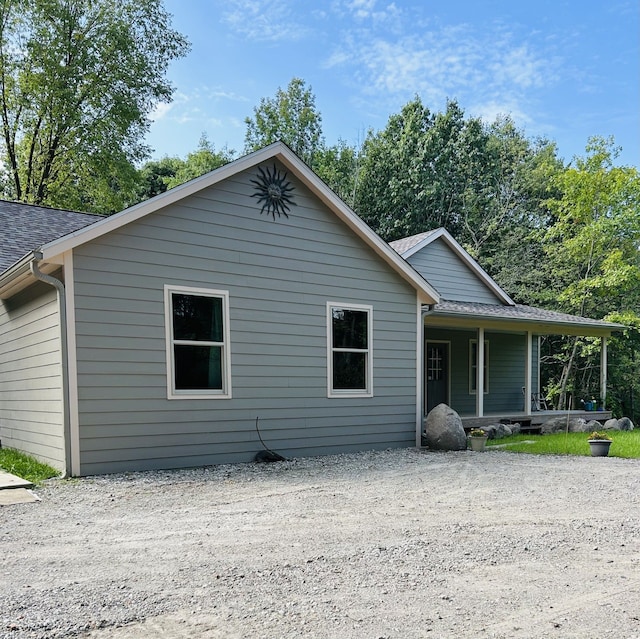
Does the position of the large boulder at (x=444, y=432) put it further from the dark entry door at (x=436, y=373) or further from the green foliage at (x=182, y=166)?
the green foliage at (x=182, y=166)

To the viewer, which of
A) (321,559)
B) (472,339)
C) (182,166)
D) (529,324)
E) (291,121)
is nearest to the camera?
(321,559)

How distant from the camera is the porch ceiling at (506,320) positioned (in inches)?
453

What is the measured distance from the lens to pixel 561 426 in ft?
44.0

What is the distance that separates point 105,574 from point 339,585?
1453 millimetres

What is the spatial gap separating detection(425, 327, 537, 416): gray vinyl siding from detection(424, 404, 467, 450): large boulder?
4.22m

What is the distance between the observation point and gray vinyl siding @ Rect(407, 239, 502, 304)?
13.9m

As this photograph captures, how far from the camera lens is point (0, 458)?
7.98 metres

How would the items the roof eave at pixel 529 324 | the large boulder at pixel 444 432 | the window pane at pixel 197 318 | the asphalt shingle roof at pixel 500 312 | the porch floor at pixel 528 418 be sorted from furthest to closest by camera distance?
the porch floor at pixel 528 418 → the asphalt shingle roof at pixel 500 312 → the roof eave at pixel 529 324 → the large boulder at pixel 444 432 → the window pane at pixel 197 318

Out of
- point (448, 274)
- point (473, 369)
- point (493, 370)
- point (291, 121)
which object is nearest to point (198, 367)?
point (448, 274)

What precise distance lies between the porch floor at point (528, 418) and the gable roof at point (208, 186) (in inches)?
140

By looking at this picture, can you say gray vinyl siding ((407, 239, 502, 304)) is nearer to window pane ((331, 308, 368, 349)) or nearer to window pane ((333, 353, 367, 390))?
window pane ((331, 308, 368, 349))

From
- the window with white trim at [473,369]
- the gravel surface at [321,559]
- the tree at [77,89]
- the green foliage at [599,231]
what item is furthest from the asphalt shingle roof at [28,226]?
the green foliage at [599,231]

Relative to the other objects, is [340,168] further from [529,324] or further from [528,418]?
[528,418]

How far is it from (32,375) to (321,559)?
5.79m
